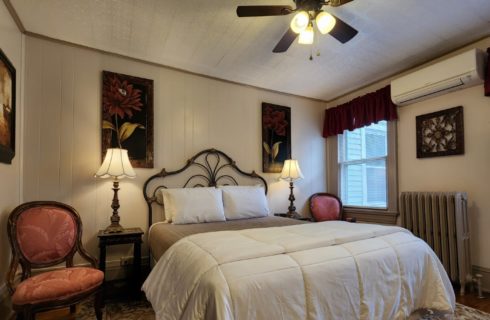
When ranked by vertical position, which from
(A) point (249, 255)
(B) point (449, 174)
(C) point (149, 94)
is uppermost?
(C) point (149, 94)

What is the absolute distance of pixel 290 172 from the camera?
3770mm

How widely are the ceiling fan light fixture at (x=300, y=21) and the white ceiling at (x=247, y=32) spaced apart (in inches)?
12.7

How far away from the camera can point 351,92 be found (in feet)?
13.8

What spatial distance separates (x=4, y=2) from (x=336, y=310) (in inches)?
126

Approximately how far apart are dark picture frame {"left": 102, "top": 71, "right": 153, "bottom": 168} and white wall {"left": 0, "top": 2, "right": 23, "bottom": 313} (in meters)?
0.70

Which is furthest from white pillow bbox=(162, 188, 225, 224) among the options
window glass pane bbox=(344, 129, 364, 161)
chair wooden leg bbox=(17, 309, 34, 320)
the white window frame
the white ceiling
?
window glass pane bbox=(344, 129, 364, 161)

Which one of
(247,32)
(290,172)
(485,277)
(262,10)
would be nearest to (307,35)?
(262,10)

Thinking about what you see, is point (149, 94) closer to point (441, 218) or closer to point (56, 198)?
point (56, 198)

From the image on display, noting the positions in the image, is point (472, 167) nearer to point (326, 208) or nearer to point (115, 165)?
point (326, 208)

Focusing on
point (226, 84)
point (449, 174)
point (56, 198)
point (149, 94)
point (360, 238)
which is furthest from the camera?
point (226, 84)

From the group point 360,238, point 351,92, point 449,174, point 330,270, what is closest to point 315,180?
point 351,92

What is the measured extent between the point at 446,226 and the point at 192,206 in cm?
261

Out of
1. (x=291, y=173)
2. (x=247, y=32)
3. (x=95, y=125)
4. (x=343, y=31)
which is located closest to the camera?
(x=343, y=31)

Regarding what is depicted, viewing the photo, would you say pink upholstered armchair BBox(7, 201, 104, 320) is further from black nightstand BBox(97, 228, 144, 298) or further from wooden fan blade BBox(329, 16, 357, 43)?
wooden fan blade BBox(329, 16, 357, 43)
